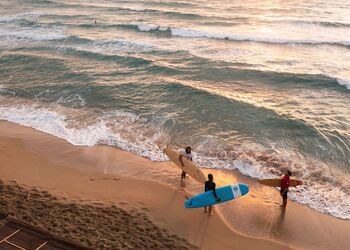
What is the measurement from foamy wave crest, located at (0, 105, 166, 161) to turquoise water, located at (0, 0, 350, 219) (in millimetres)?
49

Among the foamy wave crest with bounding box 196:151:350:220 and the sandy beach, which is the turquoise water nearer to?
the foamy wave crest with bounding box 196:151:350:220

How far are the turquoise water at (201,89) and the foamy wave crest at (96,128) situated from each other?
1.9 inches

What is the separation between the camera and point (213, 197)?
1069 cm

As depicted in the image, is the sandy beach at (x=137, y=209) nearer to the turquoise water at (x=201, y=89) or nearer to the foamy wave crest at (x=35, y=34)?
the turquoise water at (x=201, y=89)

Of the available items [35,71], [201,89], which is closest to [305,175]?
[201,89]

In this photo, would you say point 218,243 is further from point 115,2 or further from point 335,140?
point 115,2

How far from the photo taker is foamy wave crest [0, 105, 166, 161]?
15.3m

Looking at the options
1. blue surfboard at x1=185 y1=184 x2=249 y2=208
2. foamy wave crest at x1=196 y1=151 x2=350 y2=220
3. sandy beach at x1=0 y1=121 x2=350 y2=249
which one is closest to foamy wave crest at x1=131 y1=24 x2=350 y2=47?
foamy wave crest at x1=196 y1=151 x2=350 y2=220

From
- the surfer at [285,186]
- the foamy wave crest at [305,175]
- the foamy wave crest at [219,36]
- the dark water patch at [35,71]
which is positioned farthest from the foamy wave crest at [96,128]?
the foamy wave crest at [219,36]

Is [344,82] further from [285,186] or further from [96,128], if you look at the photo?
[96,128]

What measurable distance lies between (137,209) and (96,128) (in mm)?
6650

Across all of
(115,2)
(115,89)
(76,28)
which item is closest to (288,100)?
(115,89)

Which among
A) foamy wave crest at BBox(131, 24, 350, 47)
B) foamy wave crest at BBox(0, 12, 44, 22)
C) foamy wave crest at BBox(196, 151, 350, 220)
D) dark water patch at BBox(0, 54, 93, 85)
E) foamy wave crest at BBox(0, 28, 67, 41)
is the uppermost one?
foamy wave crest at BBox(0, 12, 44, 22)

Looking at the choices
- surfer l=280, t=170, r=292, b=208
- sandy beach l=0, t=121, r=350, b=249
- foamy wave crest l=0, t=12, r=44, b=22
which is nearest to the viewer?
sandy beach l=0, t=121, r=350, b=249
